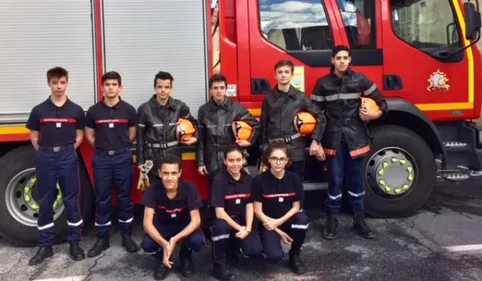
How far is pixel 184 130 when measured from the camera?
404 centimetres

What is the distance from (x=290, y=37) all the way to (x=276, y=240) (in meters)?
2.02

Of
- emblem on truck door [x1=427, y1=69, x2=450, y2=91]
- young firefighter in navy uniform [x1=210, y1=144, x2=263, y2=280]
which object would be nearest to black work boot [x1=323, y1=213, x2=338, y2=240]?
young firefighter in navy uniform [x1=210, y1=144, x2=263, y2=280]

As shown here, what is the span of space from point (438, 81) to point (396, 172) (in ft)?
3.37

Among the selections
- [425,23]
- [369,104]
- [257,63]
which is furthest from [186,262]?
[425,23]

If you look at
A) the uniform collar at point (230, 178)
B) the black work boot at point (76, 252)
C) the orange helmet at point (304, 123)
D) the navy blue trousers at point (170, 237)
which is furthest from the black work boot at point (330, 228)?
the black work boot at point (76, 252)

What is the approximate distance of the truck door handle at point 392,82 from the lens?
15.4ft

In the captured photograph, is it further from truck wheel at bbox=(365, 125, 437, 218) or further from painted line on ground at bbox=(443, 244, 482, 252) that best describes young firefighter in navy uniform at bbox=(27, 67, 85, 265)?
painted line on ground at bbox=(443, 244, 482, 252)

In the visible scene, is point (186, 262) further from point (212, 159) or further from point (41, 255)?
point (41, 255)

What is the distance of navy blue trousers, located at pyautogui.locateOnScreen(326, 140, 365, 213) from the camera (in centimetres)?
434

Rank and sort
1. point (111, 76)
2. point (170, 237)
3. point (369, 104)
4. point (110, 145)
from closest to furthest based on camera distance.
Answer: point (170, 237), point (111, 76), point (110, 145), point (369, 104)

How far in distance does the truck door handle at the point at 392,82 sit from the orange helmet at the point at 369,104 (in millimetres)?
545

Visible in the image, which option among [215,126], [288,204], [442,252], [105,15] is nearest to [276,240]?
[288,204]

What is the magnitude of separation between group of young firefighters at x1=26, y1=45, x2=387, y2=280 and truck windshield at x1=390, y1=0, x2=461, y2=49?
0.88m

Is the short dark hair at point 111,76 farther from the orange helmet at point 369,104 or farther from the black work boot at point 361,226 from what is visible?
the black work boot at point 361,226
